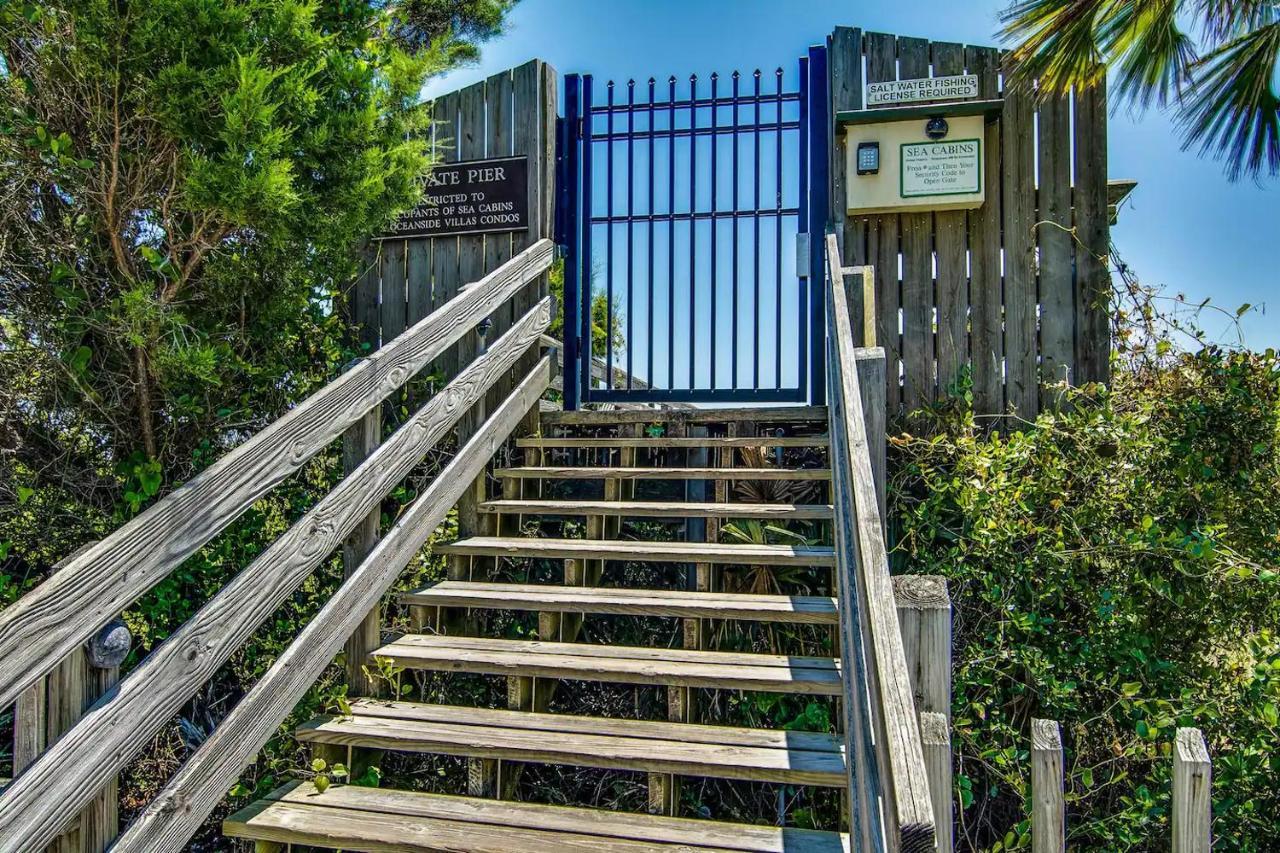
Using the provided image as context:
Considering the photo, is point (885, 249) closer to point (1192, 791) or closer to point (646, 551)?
point (646, 551)

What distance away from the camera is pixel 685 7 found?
6293 mm

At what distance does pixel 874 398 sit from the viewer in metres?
2.80

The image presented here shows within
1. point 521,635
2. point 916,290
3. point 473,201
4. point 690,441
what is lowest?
point 521,635

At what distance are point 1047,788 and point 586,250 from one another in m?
3.91

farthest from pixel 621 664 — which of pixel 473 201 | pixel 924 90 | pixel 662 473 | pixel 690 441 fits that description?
pixel 924 90

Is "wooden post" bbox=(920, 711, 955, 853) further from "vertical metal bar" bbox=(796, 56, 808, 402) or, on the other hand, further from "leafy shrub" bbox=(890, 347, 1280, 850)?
"vertical metal bar" bbox=(796, 56, 808, 402)

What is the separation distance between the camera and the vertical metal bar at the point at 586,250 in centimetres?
502

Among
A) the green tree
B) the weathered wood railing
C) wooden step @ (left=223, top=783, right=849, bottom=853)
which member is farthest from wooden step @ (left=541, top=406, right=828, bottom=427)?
wooden step @ (left=223, top=783, right=849, bottom=853)

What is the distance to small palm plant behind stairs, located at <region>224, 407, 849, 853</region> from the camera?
2.50m

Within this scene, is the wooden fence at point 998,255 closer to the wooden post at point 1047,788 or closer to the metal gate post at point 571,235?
the metal gate post at point 571,235

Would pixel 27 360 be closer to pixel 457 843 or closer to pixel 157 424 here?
pixel 157 424

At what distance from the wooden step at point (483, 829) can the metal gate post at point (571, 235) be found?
9.41 feet

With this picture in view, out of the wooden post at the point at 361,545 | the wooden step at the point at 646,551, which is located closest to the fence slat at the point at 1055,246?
the wooden step at the point at 646,551

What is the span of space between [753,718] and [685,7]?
5.26m
